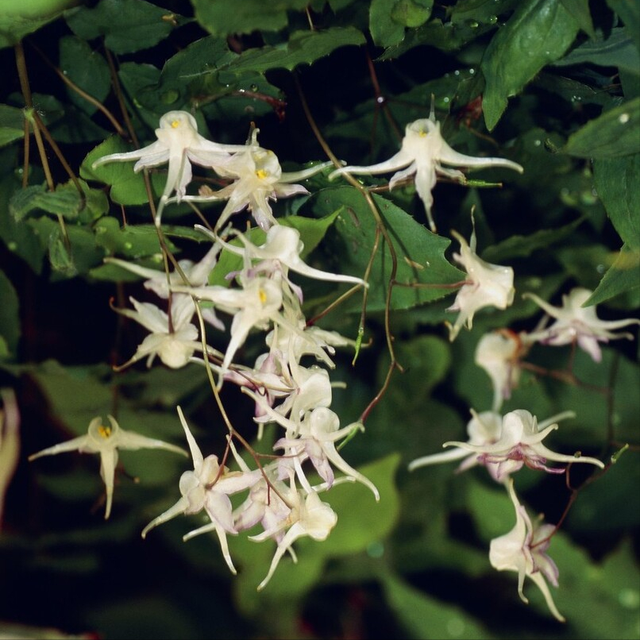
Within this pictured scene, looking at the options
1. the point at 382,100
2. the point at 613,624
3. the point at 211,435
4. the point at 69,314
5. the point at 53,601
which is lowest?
the point at 613,624

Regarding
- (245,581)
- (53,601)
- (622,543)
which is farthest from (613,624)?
(53,601)

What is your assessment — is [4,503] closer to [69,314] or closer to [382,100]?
[69,314]

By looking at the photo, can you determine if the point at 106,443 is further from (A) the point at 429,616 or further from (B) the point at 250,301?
(A) the point at 429,616

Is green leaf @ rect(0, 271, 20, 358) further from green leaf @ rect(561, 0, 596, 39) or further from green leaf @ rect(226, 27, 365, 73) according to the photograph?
green leaf @ rect(561, 0, 596, 39)

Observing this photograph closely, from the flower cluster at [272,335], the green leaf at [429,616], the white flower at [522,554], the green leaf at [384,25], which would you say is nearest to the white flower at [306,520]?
the flower cluster at [272,335]

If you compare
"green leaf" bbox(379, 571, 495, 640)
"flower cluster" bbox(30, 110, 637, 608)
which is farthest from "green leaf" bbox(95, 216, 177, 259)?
"green leaf" bbox(379, 571, 495, 640)

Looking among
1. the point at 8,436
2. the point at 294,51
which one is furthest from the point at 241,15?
the point at 8,436
